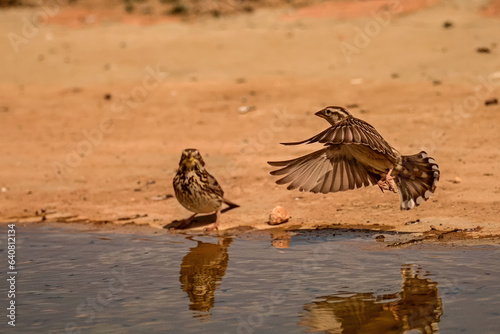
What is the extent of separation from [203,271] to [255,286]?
2.81 ft

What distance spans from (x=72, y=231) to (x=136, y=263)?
1.93 meters

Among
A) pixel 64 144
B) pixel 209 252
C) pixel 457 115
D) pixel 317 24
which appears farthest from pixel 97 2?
pixel 209 252

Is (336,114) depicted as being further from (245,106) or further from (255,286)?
(245,106)

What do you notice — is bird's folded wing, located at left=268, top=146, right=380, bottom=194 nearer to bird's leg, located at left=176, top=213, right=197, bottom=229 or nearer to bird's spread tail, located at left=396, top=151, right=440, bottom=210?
bird's spread tail, located at left=396, top=151, right=440, bottom=210

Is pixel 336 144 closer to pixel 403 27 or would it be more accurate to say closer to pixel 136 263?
pixel 136 263

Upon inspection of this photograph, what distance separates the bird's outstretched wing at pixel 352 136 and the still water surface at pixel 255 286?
107 centimetres

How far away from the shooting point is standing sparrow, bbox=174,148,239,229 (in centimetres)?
948

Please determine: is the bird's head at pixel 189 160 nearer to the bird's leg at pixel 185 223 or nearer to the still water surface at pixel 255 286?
the bird's leg at pixel 185 223

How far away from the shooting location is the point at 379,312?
6375 mm

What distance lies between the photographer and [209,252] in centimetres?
868

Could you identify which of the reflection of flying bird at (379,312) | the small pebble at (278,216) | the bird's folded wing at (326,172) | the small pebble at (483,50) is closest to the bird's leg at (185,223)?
the small pebble at (278,216)

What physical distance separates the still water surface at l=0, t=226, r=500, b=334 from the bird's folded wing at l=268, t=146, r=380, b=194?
63 cm

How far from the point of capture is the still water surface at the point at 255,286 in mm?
6250

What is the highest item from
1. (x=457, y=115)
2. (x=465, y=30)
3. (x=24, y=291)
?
(x=465, y=30)
